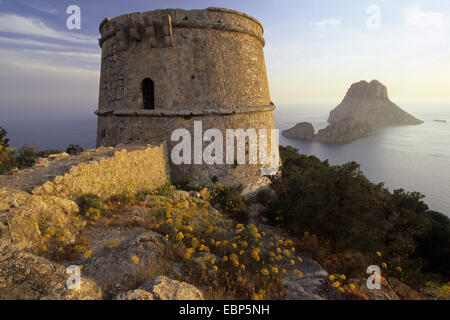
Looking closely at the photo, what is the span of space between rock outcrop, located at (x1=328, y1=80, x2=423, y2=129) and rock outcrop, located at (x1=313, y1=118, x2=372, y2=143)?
1798cm

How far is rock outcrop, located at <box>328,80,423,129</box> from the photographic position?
98.7 meters

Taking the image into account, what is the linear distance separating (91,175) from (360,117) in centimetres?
12702

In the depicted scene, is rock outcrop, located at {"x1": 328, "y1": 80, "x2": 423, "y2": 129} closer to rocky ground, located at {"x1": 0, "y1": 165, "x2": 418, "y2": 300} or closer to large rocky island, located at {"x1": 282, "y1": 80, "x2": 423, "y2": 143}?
large rocky island, located at {"x1": 282, "y1": 80, "x2": 423, "y2": 143}

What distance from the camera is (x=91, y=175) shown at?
15.0 ft

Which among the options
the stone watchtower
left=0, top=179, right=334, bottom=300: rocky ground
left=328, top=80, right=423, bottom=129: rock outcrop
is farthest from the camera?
left=328, top=80, right=423, bottom=129: rock outcrop

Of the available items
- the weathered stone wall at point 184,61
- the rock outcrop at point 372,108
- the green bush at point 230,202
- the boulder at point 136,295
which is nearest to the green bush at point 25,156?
the weathered stone wall at point 184,61

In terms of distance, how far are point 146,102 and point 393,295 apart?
29.1 feet

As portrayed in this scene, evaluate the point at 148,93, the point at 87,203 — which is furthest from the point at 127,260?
the point at 148,93

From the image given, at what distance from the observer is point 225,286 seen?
8.73 ft

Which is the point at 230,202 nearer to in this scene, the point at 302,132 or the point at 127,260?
the point at 127,260

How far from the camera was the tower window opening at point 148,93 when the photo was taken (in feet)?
27.2

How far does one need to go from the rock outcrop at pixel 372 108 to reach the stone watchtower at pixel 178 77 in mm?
95096

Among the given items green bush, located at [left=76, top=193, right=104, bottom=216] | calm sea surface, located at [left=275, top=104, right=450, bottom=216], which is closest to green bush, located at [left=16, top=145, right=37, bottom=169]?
green bush, located at [left=76, top=193, right=104, bottom=216]

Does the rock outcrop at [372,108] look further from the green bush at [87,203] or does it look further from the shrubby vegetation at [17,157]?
the green bush at [87,203]
